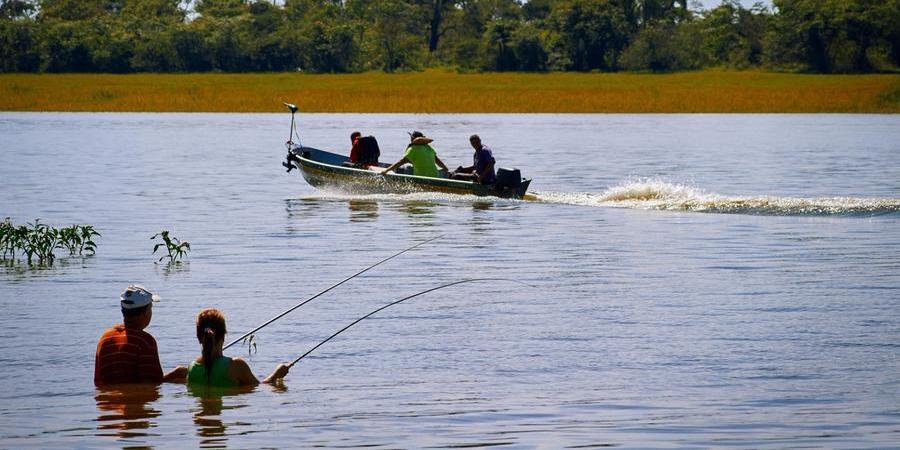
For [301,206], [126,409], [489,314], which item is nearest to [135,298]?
[126,409]

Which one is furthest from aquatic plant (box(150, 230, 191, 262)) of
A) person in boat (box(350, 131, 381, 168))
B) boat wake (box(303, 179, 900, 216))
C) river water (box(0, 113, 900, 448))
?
person in boat (box(350, 131, 381, 168))

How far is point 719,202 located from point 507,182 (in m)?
3.44

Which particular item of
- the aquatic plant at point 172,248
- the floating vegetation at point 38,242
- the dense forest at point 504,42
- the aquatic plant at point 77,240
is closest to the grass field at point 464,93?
the dense forest at point 504,42

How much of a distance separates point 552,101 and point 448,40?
3520 cm

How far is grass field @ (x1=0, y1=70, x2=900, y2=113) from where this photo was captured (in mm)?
64062

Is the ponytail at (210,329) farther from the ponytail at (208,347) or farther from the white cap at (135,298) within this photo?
the white cap at (135,298)

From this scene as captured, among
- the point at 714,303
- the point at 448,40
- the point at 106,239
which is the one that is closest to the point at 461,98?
the point at 448,40

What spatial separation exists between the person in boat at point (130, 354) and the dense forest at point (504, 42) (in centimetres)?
7611

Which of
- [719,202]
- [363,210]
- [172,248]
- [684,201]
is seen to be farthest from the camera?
[363,210]

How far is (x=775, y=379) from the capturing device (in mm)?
10648

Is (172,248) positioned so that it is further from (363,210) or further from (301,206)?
(301,206)

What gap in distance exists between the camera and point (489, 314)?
539 inches

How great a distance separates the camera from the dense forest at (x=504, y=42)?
8275cm

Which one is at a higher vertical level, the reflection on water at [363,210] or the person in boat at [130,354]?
the person in boat at [130,354]
